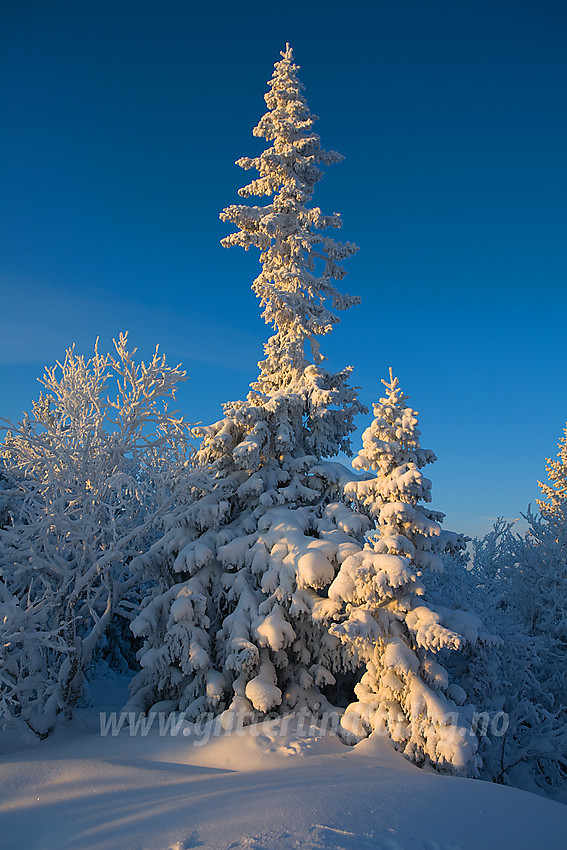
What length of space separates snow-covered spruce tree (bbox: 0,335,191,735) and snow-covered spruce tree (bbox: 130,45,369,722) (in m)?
1.17

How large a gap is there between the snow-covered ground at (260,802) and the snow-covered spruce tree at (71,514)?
2583mm

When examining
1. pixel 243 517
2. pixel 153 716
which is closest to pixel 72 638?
pixel 153 716

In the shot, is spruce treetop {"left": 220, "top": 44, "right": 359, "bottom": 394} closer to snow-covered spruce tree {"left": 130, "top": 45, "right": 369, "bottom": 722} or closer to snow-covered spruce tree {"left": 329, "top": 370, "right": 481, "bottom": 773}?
snow-covered spruce tree {"left": 130, "top": 45, "right": 369, "bottom": 722}

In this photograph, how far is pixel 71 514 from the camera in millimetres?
13727

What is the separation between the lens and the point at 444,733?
353 inches

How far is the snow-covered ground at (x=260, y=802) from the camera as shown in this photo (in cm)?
617

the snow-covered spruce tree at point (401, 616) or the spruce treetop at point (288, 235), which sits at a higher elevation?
the spruce treetop at point (288, 235)

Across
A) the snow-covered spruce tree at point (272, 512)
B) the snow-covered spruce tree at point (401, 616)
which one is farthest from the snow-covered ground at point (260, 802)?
the snow-covered spruce tree at point (272, 512)

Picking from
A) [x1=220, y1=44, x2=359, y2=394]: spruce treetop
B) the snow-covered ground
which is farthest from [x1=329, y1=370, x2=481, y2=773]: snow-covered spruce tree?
[x1=220, y1=44, x2=359, y2=394]: spruce treetop

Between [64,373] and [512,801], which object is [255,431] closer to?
[64,373]

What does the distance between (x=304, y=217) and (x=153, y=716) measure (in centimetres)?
1405

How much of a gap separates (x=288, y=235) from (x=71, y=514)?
10.3m

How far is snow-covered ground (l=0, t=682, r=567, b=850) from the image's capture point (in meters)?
6.17

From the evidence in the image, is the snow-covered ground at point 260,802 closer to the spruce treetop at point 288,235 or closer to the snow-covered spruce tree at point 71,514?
the snow-covered spruce tree at point 71,514
